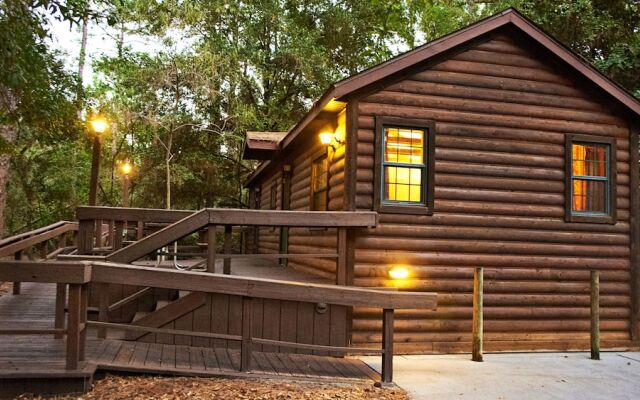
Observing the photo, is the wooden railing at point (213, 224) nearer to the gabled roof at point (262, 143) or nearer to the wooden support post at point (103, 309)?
the wooden support post at point (103, 309)

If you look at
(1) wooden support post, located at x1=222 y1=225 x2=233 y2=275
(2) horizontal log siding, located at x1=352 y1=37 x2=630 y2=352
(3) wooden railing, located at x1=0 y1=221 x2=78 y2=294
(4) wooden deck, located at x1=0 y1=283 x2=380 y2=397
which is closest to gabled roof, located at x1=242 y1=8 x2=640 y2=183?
(2) horizontal log siding, located at x1=352 y1=37 x2=630 y2=352

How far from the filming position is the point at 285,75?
83.3 feet

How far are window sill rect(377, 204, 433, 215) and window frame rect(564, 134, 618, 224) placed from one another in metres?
2.52

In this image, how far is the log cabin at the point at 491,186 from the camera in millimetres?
Answer: 7984

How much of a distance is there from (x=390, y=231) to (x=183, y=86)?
15546mm

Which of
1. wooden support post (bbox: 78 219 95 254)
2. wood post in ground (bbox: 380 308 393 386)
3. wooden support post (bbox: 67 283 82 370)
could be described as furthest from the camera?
wooden support post (bbox: 78 219 95 254)

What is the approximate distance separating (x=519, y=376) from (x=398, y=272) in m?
2.17

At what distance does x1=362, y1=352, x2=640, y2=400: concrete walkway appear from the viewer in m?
5.71

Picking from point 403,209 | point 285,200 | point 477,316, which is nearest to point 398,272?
point 403,209

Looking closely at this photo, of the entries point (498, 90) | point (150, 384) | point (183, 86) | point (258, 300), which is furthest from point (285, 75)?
point (150, 384)

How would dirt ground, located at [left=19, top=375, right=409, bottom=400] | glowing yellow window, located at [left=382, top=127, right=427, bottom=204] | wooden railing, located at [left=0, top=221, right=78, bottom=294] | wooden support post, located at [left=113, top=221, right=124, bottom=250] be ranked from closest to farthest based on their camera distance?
dirt ground, located at [left=19, top=375, right=409, bottom=400] < wooden railing, located at [left=0, top=221, right=78, bottom=294] < wooden support post, located at [left=113, top=221, right=124, bottom=250] < glowing yellow window, located at [left=382, top=127, right=427, bottom=204]

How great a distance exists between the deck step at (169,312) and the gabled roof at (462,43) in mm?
3397

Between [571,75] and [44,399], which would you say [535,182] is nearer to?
[571,75]

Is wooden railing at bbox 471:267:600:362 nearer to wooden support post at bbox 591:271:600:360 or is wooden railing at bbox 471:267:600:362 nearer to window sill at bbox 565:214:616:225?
wooden support post at bbox 591:271:600:360
